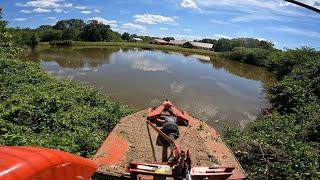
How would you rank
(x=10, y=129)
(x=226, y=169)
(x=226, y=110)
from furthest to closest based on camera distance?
(x=226, y=110) < (x=10, y=129) < (x=226, y=169)

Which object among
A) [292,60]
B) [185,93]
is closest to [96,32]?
[292,60]

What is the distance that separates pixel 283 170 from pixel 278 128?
4204 mm

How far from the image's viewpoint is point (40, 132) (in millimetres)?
9680

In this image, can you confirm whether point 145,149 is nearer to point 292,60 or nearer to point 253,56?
point 292,60

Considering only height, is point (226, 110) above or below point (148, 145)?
below

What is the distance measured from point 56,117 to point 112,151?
17.4 feet

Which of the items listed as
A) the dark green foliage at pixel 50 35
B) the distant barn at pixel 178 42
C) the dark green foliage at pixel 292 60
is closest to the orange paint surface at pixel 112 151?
the dark green foliage at pixel 292 60

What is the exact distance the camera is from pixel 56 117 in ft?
33.9

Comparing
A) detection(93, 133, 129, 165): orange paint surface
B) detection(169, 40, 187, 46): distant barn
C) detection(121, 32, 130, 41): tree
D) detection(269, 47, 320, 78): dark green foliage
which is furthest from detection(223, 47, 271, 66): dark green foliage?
detection(121, 32, 130, 41): tree

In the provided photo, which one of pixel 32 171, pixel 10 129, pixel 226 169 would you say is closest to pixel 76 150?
pixel 10 129

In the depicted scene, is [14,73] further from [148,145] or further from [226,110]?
[148,145]

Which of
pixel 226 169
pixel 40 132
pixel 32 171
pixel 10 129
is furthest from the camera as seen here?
pixel 40 132

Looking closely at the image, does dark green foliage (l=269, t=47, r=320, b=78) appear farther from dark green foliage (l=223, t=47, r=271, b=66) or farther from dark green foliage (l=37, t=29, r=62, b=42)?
dark green foliage (l=37, t=29, r=62, b=42)

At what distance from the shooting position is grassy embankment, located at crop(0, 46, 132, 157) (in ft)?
27.3
